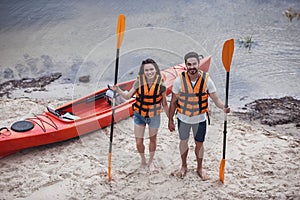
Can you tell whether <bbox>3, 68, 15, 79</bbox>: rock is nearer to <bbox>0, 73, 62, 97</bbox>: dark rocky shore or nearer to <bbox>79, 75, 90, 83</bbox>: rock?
<bbox>0, 73, 62, 97</bbox>: dark rocky shore

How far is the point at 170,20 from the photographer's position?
8.87 metres

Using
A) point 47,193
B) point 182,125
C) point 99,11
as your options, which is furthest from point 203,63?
point 99,11

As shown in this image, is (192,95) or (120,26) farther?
(120,26)

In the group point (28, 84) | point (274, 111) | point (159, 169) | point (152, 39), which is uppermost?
point (152, 39)

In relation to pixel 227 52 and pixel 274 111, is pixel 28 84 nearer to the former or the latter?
pixel 227 52

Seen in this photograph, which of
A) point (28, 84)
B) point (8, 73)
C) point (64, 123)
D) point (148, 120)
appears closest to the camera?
point (148, 120)

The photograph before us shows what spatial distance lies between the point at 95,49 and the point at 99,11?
202 centimetres

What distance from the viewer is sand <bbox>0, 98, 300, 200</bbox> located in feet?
12.6

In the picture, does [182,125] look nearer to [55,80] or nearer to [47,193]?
[47,193]

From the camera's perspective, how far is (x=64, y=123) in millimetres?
4785

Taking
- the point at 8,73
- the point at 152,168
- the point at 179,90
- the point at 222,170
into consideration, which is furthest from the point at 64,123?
the point at 8,73

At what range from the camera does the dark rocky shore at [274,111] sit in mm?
5254

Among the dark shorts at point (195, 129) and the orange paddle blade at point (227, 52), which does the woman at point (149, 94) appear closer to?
the dark shorts at point (195, 129)

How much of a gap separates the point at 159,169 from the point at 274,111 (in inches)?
91.2
